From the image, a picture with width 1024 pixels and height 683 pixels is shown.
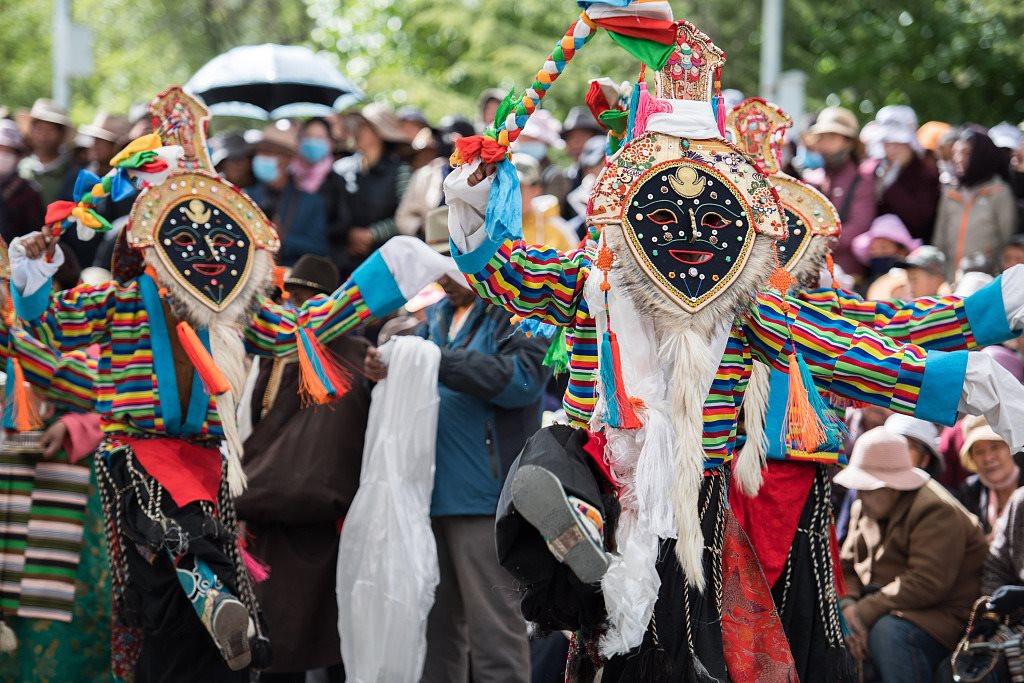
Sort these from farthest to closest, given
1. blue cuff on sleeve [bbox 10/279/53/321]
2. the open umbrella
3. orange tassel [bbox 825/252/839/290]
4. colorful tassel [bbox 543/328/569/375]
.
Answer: the open umbrella, orange tassel [bbox 825/252/839/290], blue cuff on sleeve [bbox 10/279/53/321], colorful tassel [bbox 543/328/569/375]

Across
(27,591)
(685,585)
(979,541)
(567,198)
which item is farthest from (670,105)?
(567,198)

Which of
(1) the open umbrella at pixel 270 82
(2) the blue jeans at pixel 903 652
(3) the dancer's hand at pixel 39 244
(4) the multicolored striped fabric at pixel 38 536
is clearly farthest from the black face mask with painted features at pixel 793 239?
(1) the open umbrella at pixel 270 82

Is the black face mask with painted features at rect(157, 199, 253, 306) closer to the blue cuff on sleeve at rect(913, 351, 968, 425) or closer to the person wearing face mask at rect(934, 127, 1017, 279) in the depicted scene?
the blue cuff on sleeve at rect(913, 351, 968, 425)

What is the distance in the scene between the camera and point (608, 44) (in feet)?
52.6

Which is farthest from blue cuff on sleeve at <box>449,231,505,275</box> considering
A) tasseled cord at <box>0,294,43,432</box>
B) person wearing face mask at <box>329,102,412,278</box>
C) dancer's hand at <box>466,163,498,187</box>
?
person wearing face mask at <box>329,102,412,278</box>

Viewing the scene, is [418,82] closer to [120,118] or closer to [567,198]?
[120,118]

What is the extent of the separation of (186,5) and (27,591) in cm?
1243

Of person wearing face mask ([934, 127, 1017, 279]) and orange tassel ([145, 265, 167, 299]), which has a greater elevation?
person wearing face mask ([934, 127, 1017, 279])

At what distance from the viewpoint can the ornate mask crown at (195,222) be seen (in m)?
5.79

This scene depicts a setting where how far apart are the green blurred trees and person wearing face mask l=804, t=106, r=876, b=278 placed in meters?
4.60

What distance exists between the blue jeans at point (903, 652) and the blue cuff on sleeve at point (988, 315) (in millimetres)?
1659

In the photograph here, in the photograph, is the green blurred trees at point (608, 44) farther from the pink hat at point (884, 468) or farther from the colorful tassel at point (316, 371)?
the colorful tassel at point (316, 371)

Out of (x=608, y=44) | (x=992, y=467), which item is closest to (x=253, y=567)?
(x=992, y=467)

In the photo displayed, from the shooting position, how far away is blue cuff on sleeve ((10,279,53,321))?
18.4 ft
